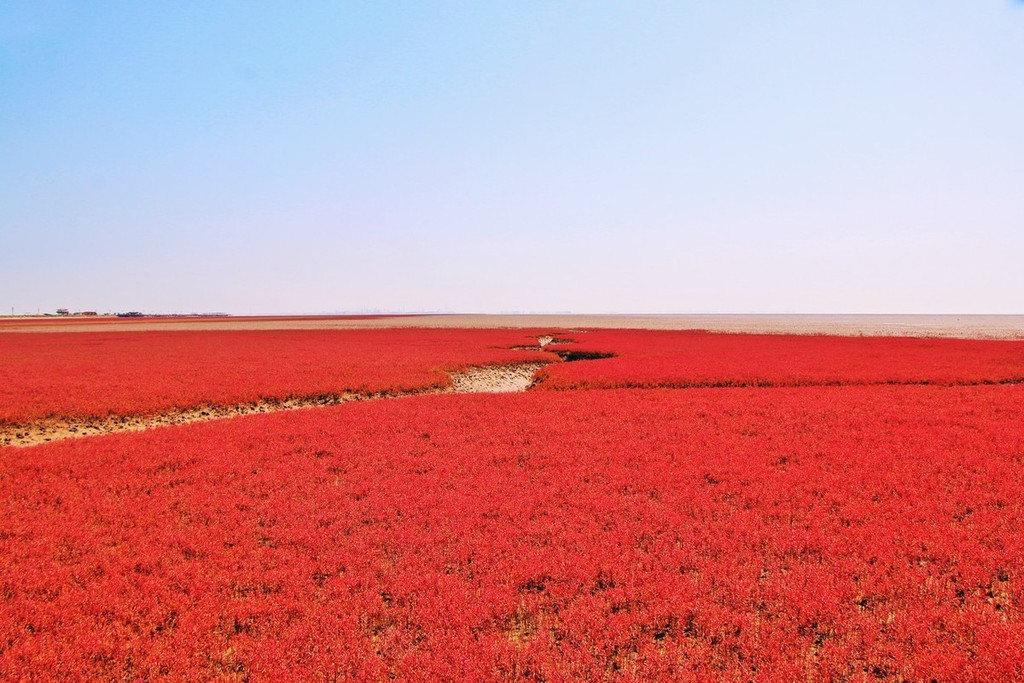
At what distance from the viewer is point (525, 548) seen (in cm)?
662

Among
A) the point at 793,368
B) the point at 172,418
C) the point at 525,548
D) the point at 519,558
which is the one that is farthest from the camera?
the point at 793,368

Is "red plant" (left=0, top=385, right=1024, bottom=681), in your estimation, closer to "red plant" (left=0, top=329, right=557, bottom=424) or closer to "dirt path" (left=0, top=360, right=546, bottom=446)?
"dirt path" (left=0, top=360, right=546, bottom=446)

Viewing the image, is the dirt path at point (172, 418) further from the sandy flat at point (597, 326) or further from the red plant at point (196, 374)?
the sandy flat at point (597, 326)

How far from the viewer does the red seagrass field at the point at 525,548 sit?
15.2 feet

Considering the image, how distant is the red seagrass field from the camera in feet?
15.2

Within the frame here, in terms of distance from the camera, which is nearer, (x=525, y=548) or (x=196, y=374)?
(x=525, y=548)

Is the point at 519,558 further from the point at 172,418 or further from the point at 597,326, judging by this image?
the point at 597,326

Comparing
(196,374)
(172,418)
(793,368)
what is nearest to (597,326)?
(793,368)

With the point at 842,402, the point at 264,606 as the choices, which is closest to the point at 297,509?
the point at 264,606

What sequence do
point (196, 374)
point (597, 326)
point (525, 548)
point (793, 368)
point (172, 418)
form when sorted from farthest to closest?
point (597, 326) < point (793, 368) < point (196, 374) < point (172, 418) < point (525, 548)

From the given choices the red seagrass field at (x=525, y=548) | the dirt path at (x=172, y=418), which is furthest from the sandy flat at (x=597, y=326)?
the red seagrass field at (x=525, y=548)

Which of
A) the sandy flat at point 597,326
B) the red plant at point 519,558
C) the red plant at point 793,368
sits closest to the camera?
the red plant at point 519,558

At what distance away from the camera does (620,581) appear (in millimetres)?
5820

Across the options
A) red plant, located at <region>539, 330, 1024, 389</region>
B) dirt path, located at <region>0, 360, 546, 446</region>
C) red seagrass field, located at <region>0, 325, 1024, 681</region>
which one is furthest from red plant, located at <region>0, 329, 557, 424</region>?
red plant, located at <region>539, 330, 1024, 389</region>
